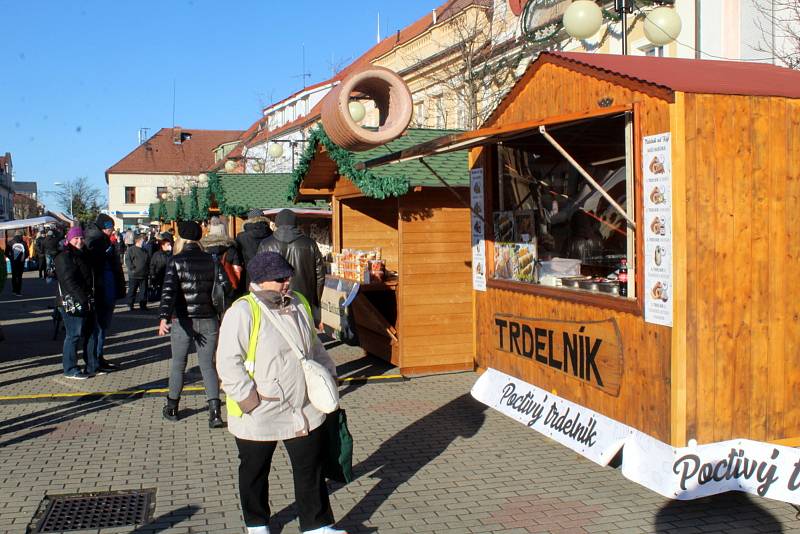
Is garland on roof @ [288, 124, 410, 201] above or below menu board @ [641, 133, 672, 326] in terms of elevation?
above

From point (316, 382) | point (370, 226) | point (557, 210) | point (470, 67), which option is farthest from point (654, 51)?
point (316, 382)

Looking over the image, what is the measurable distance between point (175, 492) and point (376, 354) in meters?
5.09

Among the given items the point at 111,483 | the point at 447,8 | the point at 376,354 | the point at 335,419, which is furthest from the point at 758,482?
the point at 447,8

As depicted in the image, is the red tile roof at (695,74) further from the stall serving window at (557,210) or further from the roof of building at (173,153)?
the roof of building at (173,153)

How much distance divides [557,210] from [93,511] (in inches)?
191

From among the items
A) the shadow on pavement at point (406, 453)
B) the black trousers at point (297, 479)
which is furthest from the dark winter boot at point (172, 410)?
the black trousers at point (297, 479)

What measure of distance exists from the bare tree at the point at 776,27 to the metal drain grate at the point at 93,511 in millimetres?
13408

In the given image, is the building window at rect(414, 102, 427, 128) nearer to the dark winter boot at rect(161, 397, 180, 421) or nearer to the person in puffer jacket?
the person in puffer jacket

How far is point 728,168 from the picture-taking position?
505 centimetres

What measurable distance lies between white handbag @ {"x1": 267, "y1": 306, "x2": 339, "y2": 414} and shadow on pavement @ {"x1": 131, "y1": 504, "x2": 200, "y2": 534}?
4.46 feet

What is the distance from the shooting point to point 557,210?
7.72m

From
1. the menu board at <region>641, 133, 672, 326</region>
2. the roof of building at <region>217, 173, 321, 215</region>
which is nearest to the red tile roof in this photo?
the menu board at <region>641, 133, 672, 326</region>

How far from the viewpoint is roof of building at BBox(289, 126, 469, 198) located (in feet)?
27.9

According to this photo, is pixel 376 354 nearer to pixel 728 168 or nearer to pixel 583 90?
pixel 583 90
